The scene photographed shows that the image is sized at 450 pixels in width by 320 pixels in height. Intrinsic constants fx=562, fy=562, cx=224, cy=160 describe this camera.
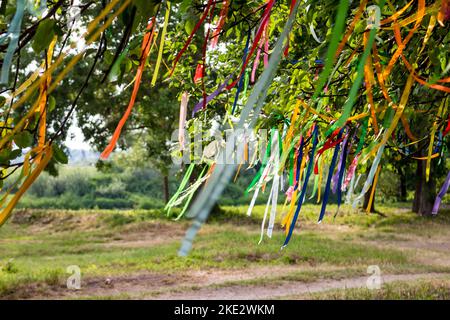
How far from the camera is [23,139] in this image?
1565 millimetres

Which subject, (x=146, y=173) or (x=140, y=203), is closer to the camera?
(x=140, y=203)

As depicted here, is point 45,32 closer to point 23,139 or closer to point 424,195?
point 23,139

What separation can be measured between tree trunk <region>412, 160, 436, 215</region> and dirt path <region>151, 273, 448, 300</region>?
8427mm

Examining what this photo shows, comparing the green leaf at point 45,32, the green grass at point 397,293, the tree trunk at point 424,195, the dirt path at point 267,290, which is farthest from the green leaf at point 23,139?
the tree trunk at point 424,195

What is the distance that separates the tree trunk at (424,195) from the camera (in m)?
15.8

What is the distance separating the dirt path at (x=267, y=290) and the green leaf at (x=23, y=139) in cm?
537

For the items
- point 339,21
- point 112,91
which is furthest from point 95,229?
point 339,21

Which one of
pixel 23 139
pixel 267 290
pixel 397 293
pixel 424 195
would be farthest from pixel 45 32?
pixel 424 195

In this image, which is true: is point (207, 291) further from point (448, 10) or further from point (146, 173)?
point (146, 173)

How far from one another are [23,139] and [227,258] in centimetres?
843

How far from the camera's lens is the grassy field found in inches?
285

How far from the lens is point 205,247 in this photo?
11.2 meters

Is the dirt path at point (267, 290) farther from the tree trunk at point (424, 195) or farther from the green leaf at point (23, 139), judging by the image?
the tree trunk at point (424, 195)
